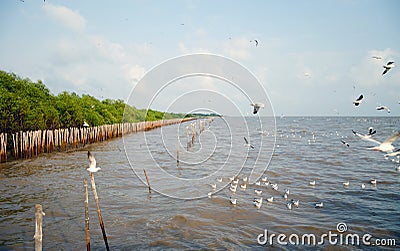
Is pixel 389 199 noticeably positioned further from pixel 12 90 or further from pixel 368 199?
pixel 12 90

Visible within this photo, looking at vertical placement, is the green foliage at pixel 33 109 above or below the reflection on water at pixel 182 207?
above

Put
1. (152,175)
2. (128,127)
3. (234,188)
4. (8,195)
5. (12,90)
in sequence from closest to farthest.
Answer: (8,195), (234,188), (152,175), (12,90), (128,127)

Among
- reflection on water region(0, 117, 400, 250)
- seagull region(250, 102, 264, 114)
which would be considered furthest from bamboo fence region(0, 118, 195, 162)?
seagull region(250, 102, 264, 114)

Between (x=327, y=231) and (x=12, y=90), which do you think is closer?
(x=327, y=231)

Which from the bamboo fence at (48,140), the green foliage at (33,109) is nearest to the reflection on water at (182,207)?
the bamboo fence at (48,140)

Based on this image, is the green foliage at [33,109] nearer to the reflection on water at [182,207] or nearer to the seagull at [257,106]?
the reflection on water at [182,207]

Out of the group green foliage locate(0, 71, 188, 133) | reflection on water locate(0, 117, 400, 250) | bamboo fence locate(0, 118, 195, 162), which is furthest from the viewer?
green foliage locate(0, 71, 188, 133)

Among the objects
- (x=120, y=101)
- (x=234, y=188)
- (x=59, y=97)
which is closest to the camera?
(x=234, y=188)

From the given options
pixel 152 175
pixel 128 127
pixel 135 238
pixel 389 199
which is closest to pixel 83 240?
pixel 135 238

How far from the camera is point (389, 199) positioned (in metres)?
11.7

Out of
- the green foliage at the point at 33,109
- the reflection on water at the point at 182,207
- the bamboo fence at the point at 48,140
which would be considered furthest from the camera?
the green foliage at the point at 33,109

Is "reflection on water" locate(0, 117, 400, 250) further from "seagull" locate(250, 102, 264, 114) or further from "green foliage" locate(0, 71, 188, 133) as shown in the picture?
"seagull" locate(250, 102, 264, 114)

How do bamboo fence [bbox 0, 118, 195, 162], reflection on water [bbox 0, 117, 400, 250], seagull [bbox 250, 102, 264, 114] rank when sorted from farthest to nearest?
1. bamboo fence [bbox 0, 118, 195, 162]
2. seagull [bbox 250, 102, 264, 114]
3. reflection on water [bbox 0, 117, 400, 250]

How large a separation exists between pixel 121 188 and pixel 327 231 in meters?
8.53
